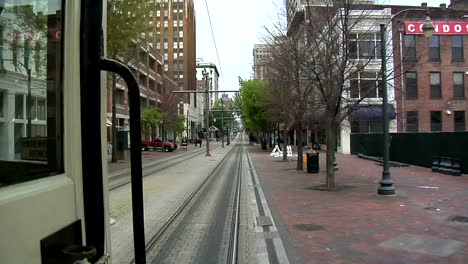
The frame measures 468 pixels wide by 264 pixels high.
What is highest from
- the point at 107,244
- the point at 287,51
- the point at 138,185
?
the point at 287,51

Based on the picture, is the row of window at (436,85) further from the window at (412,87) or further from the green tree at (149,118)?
the green tree at (149,118)

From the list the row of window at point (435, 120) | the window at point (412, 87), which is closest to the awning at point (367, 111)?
the row of window at point (435, 120)

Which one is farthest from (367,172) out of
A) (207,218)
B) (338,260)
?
(338,260)

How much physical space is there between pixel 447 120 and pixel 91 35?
48.8m

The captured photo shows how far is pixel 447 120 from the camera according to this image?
153ft

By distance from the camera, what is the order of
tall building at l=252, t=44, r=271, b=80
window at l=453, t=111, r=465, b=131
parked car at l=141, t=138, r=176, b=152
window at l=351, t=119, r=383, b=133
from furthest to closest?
parked car at l=141, t=138, r=176, b=152 < window at l=453, t=111, r=465, b=131 < window at l=351, t=119, r=383, b=133 < tall building at l=252, t=44, r=271, b=80

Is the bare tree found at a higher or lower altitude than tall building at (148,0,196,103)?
lower

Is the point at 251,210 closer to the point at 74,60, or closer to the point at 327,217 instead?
the point at 327,217

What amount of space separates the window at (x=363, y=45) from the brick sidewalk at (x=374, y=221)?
465cm

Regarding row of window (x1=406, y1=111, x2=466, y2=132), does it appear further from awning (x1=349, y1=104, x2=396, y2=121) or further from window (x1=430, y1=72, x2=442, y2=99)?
awning (x1=349, y1=104, x2=396, y2=121)

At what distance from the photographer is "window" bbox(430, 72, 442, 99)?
152 ft

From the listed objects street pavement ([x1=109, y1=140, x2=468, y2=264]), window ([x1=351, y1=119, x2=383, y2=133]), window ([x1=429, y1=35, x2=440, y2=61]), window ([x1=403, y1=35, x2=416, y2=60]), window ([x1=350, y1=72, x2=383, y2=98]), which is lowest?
street pavement ([x1=109, y1=140, x2=468, y2=264])

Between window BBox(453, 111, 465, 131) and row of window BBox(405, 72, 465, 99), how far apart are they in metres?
1.44

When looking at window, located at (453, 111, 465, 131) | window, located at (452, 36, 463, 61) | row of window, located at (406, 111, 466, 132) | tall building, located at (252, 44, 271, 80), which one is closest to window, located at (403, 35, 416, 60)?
tall building, located at (252, 44, 271, 80)
